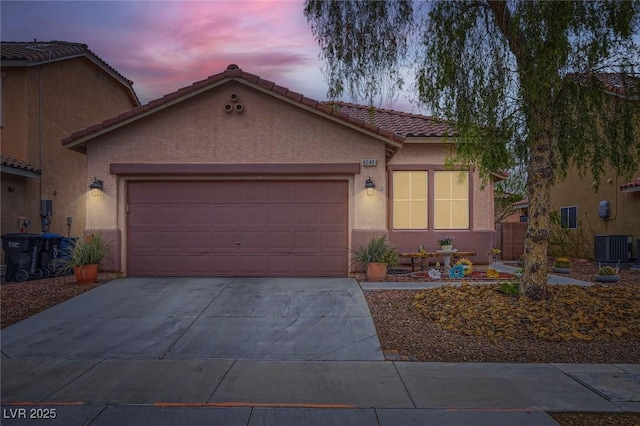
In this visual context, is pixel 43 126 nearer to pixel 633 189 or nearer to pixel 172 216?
pixel 172 216

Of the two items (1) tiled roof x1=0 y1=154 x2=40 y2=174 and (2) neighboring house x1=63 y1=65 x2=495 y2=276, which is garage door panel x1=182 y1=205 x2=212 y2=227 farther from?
(1) tiled roof x1=0 y1=154 x2=40 y2=174

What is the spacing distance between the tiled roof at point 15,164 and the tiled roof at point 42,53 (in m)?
2.90

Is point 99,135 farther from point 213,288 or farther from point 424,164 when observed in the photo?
point 424,164

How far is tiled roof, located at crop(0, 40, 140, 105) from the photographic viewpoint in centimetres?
Answer: 1486

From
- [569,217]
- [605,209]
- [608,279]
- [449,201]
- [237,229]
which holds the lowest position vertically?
[608,279]

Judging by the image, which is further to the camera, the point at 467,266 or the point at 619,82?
the point at 467,266

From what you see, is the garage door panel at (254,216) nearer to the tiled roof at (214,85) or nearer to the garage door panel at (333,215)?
the garage door panel at (333,215)

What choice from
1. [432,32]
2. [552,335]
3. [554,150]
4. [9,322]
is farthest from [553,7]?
[9,322]

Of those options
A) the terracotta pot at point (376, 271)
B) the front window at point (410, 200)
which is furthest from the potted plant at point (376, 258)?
the front window at point (410, 200)

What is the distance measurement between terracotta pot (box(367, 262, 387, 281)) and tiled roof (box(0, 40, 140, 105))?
39.0 ft

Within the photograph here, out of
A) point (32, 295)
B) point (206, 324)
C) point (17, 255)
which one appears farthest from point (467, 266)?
point (17, 255)

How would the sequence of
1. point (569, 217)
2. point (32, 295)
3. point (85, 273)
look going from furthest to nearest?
point (569, 217), point (85, 273), point (32, 295)

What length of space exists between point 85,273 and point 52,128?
7.42 m

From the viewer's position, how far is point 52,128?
642 inches
